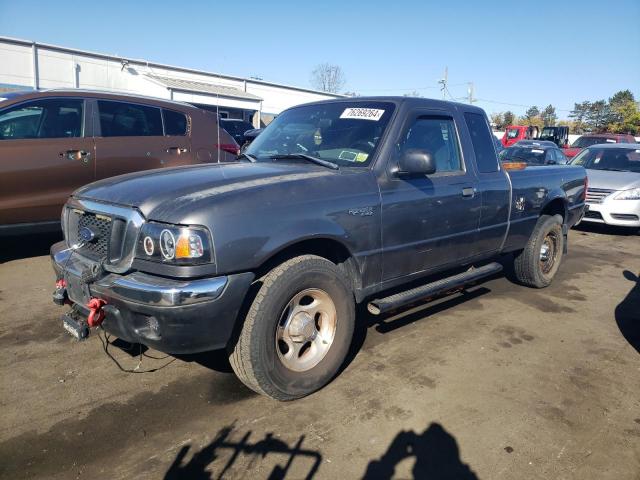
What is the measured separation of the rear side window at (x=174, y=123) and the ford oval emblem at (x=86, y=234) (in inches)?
148

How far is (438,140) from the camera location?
13.3ft

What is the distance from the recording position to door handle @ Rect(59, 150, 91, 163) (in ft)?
18.2

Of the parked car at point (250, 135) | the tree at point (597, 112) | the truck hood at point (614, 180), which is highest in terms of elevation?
the tree at point (597, 112)

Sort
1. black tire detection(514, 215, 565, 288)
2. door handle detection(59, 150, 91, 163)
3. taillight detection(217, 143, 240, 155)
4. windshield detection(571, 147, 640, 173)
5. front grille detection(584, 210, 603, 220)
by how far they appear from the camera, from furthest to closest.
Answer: windshield detection(571, 147, 640, 173), front grille detection(584, 210, 603, 220), taillight detection(217, 143, 240, 155), door handle detection(59, 150, 91, 163), black tire detection(514, 215, 565, 288)

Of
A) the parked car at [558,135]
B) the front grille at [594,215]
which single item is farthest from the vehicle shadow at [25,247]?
the parked car at [558,135]

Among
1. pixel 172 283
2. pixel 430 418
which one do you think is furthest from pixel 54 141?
pixel 430 418

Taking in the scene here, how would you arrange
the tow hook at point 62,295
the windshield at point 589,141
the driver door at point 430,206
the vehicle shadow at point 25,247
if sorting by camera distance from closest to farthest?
the tow hook at point 62,295 < the driver door at point 430,206 < the vehicle shadow at point 25,247 < the windshield at point 589,141

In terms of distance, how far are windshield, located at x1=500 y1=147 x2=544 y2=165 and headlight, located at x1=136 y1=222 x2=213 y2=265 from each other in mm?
11176

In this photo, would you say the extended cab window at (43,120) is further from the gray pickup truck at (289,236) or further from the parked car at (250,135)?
the gray pickup truck at (289,236)

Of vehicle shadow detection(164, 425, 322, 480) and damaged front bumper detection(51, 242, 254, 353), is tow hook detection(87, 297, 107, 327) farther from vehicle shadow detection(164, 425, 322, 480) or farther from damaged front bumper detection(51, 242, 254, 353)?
vehicle shadow detection(164, 425, 322, 480)

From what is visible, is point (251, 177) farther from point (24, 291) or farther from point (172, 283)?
point (24, 291)

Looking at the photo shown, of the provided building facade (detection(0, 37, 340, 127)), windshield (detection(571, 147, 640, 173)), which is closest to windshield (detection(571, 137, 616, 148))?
windshield (detection(571, 147, 640, 173))

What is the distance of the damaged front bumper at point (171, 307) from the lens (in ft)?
8.10

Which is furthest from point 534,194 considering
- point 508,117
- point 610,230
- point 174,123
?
point 508,117
